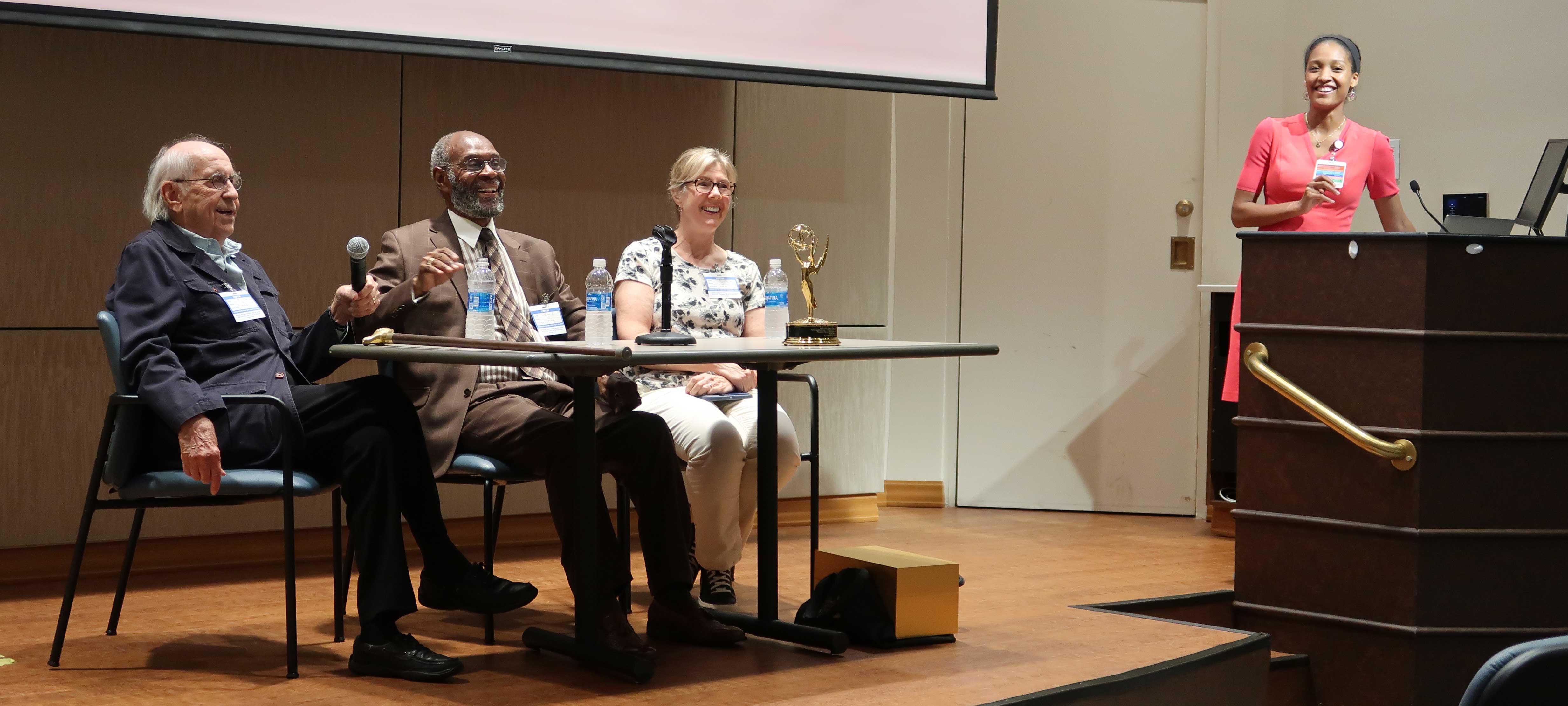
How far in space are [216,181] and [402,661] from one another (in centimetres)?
112

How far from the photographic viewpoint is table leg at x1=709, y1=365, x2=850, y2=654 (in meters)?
3.05

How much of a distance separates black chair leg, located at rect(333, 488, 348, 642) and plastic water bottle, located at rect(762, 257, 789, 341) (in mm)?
1044

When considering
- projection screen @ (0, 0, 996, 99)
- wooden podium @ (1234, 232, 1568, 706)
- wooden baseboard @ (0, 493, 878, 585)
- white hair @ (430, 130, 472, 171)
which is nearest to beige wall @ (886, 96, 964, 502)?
projection screen @ (0, 0, 996, 99)

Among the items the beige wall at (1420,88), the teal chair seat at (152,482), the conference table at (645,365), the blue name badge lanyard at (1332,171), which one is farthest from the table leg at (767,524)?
the beige wall at (1420,88)

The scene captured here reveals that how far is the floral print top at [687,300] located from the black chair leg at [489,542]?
55cm

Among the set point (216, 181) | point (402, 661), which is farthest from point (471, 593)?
point (216, 181)

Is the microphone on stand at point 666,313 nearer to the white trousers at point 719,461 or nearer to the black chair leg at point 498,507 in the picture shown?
the white trousers at point 719,461

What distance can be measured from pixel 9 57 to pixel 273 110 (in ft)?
2.19

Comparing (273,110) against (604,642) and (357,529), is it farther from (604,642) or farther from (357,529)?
(604,642)

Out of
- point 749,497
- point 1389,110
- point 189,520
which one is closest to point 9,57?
point 189,520

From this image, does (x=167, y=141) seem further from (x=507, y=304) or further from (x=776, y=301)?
(x=776, y=301)

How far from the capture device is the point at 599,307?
2.85 m

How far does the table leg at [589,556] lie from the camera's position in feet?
8.66

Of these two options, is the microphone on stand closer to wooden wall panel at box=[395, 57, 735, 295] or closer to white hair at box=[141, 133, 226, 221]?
white hair at box=[141, 133, 226, 221]
